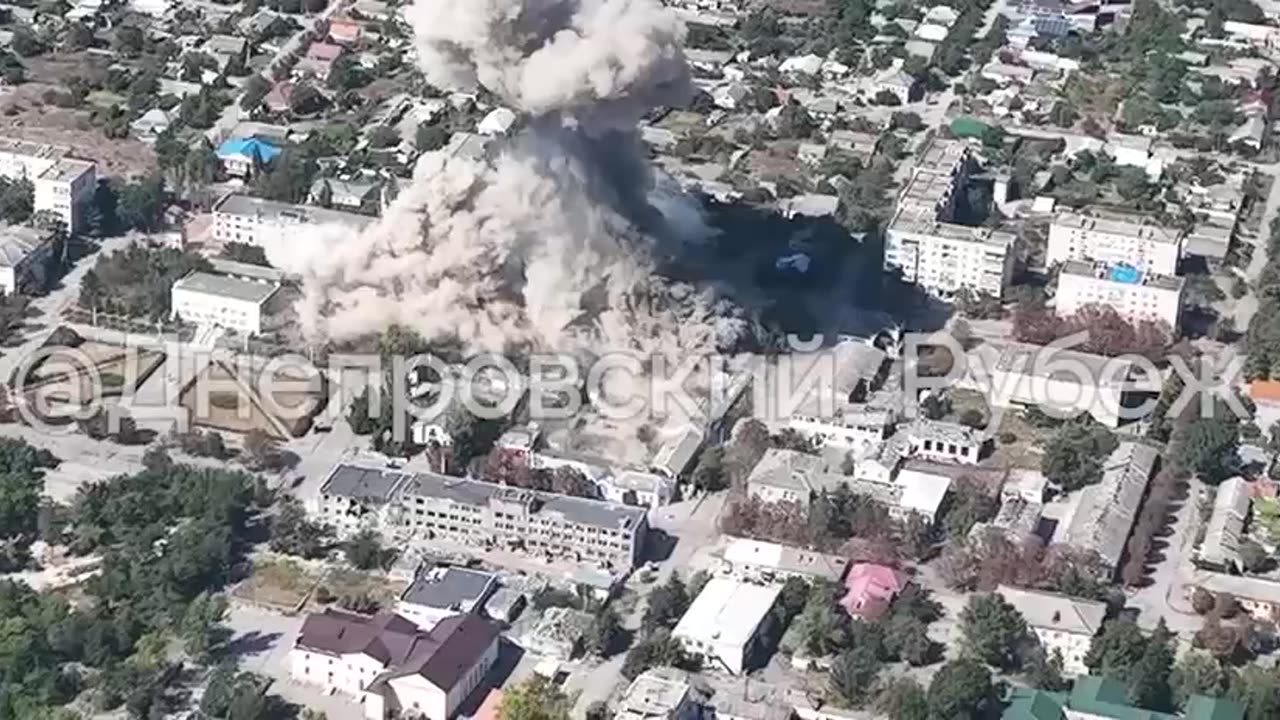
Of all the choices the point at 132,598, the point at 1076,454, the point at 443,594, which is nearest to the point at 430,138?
the point at 1076,454

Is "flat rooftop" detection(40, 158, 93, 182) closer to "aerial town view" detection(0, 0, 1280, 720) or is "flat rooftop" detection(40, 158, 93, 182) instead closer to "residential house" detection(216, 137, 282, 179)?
"aerial town view" detection(0, 0, 1280, 720)

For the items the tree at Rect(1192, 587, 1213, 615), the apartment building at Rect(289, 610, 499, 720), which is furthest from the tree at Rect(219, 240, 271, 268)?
the tree at Rect(1192, 587, 1213, 615)

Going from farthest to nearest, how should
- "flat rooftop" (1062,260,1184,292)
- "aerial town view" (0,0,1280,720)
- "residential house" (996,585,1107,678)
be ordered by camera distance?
"flat rooftop" (1062,260,1184,292), "residential house" (996,585,1107,678), "aerial town view" (0,0,1280,720)

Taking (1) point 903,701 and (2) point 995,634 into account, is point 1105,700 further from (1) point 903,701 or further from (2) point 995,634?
(1) point 903,701

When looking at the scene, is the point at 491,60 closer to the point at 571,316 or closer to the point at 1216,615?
the point at 571,316

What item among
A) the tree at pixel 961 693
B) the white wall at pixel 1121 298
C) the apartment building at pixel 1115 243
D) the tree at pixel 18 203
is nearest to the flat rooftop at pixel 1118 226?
the apartment building at pixel 1115 243
